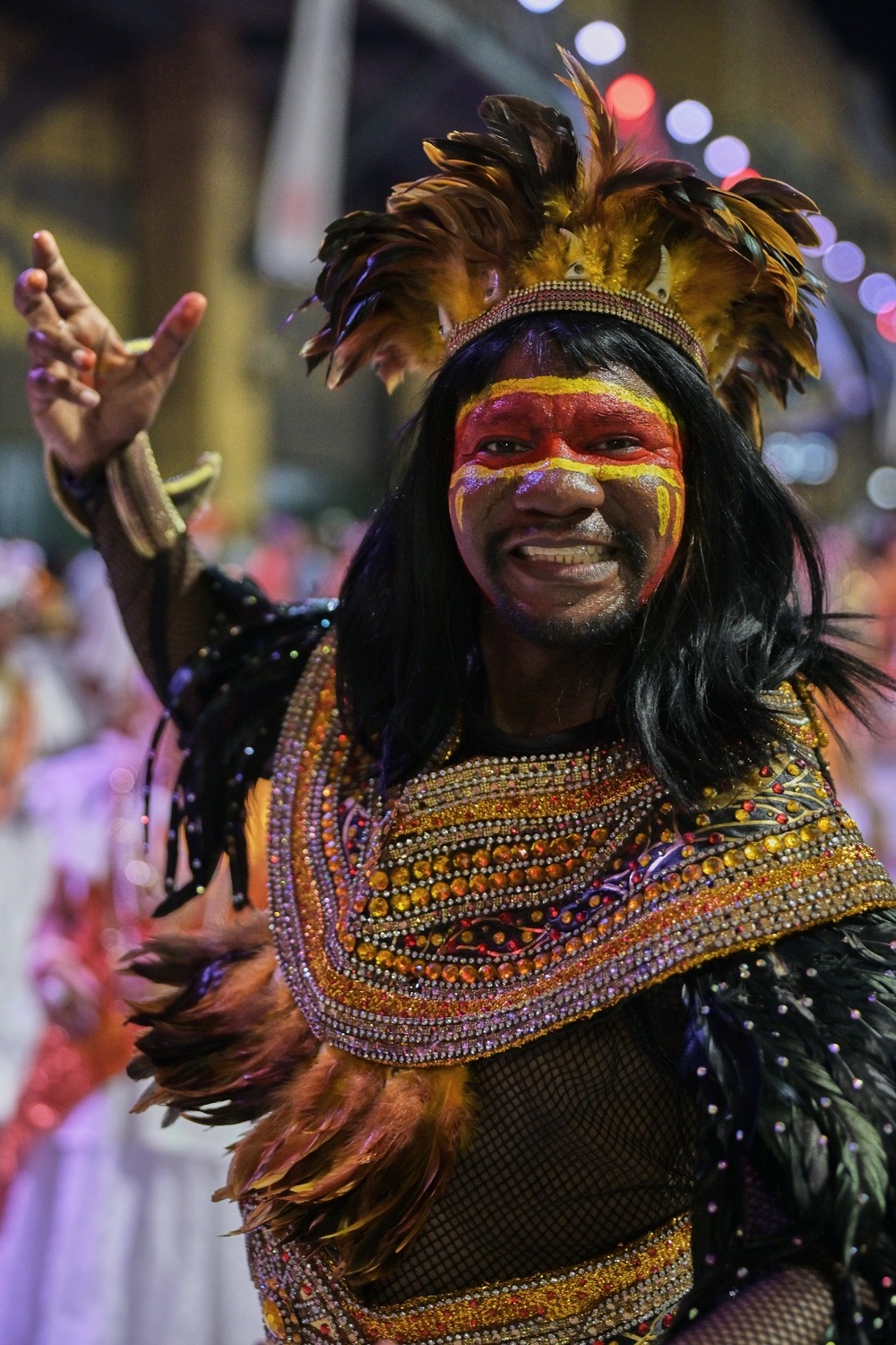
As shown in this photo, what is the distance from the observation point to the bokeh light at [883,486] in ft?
78.7

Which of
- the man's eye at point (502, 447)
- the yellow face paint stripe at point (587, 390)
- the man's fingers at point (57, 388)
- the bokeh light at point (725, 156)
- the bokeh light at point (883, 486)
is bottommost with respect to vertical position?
the man's eye at point (502, 447)

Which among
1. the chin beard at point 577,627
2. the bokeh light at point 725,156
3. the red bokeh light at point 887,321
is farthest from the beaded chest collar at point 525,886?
the red bokeh light at point 887,321

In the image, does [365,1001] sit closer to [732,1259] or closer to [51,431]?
[732,1259]

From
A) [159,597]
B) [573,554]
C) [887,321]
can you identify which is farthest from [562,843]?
[887,321]

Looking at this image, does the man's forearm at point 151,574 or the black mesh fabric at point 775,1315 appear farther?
the man's forearm at point 151,574

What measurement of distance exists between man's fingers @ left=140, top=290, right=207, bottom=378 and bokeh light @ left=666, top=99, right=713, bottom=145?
19.0 ft

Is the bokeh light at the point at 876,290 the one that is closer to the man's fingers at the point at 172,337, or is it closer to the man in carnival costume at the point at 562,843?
the man's fingers at the point at 172,337

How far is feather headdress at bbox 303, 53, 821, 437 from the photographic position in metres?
1.57

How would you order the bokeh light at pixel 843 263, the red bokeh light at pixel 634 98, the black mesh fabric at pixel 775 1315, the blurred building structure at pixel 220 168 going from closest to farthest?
the black mesh fabric at pixel 775 1315 < the red bokeh light at pixel 634 98 < the blurred building structure at pixel 220 168 < the bokeh light at pixel 843 263

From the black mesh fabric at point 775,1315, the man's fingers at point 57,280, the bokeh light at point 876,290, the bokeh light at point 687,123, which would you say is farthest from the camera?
the bokeh light at point 876,290

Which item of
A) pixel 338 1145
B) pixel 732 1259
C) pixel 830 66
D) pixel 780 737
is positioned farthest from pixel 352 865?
pixel 830 66

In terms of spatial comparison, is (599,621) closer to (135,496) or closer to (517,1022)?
(517,1022)

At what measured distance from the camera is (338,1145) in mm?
1550

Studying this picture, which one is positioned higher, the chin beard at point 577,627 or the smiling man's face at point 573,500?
the smiling man's face at point 573,500
